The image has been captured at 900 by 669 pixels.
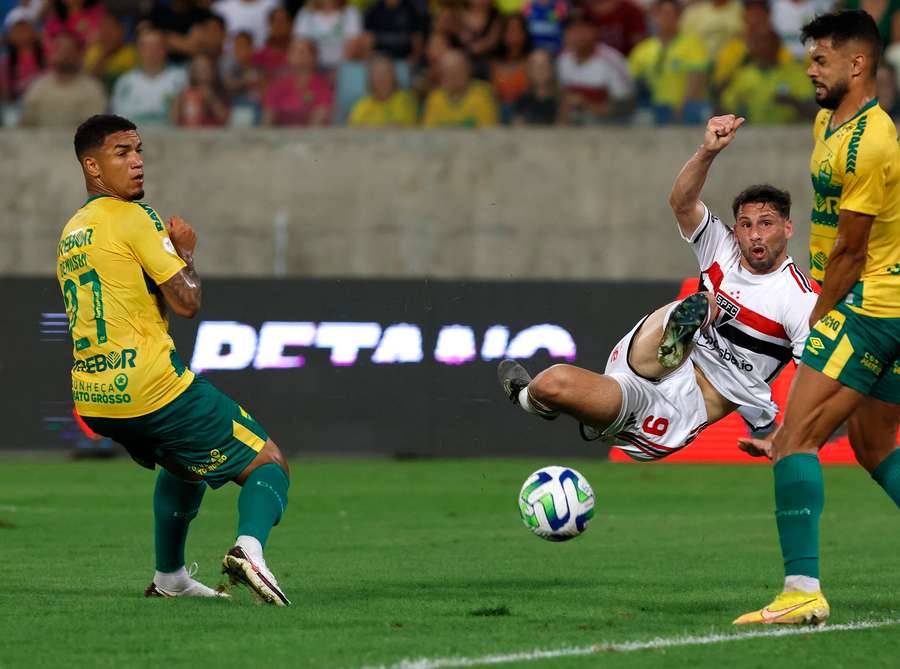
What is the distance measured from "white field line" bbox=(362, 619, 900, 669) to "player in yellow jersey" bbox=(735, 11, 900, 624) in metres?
0.11

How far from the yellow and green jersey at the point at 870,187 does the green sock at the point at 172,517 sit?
3125 mm

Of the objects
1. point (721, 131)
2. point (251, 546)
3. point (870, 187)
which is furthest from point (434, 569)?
point (870, 187)

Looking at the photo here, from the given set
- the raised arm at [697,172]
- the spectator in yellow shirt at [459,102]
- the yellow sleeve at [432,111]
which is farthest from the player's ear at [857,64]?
the yellow sleeve at [432,111]

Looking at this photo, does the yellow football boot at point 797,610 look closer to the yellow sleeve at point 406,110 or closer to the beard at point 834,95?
the beard at point 834,95

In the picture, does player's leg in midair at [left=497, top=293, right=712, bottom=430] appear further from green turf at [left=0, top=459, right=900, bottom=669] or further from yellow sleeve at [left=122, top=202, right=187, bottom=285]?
yellow sleeve at [left=122, top=202, right=187, bottom=285]

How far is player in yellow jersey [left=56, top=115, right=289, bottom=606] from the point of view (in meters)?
6.82

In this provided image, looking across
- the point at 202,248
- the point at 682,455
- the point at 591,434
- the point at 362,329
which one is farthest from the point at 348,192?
the point at 591,434

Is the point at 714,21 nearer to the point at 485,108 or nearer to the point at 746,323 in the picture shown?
the point at 485,108

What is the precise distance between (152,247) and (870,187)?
302 cm

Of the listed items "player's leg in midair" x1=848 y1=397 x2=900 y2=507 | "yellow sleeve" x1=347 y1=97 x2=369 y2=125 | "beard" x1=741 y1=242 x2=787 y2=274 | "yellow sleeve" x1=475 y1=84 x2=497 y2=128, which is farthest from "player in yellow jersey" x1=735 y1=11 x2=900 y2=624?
"yellow sleeve" x1=347 y1=97 x2=369 y2=125

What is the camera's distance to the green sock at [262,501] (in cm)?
677

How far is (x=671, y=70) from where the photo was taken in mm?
16938

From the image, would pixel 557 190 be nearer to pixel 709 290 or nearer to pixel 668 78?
pixel 668 78

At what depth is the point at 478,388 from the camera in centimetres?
1454
